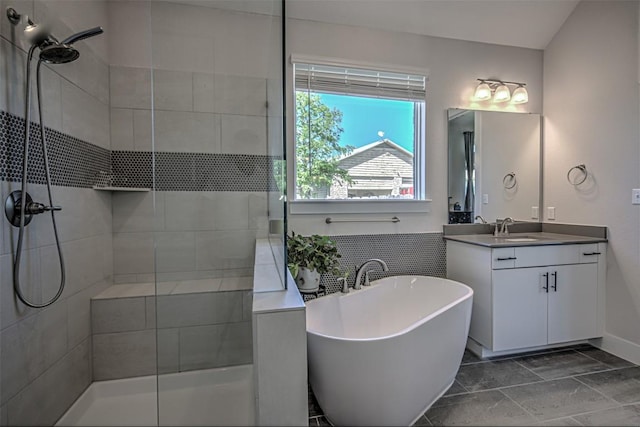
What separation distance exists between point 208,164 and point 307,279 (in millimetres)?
1070

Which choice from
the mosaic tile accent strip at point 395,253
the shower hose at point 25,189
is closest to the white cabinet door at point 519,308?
the mosaic tile accent strip at point 395,253

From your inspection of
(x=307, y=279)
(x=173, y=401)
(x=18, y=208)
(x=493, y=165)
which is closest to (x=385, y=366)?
(x=307, y=279)

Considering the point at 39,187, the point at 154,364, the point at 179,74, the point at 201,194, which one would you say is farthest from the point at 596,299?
the point at 39,187

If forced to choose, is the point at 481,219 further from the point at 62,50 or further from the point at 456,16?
the point at 62,50

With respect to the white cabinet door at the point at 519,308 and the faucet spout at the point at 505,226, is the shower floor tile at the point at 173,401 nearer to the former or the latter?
the white cabinet door at the point at 519,308

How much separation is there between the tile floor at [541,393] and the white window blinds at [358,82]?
7.13 ft

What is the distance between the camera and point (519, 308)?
7.52ft

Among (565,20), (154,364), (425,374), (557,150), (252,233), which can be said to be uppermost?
(565,20)

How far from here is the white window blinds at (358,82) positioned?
8.28 ft

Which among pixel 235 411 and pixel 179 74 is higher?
pixel 179 74

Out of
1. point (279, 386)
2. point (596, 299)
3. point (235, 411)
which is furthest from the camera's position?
point (596, 299)

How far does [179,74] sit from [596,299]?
3.52 metres

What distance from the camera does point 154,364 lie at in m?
2.09

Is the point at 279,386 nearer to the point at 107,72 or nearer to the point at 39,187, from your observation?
the point at 39,187
